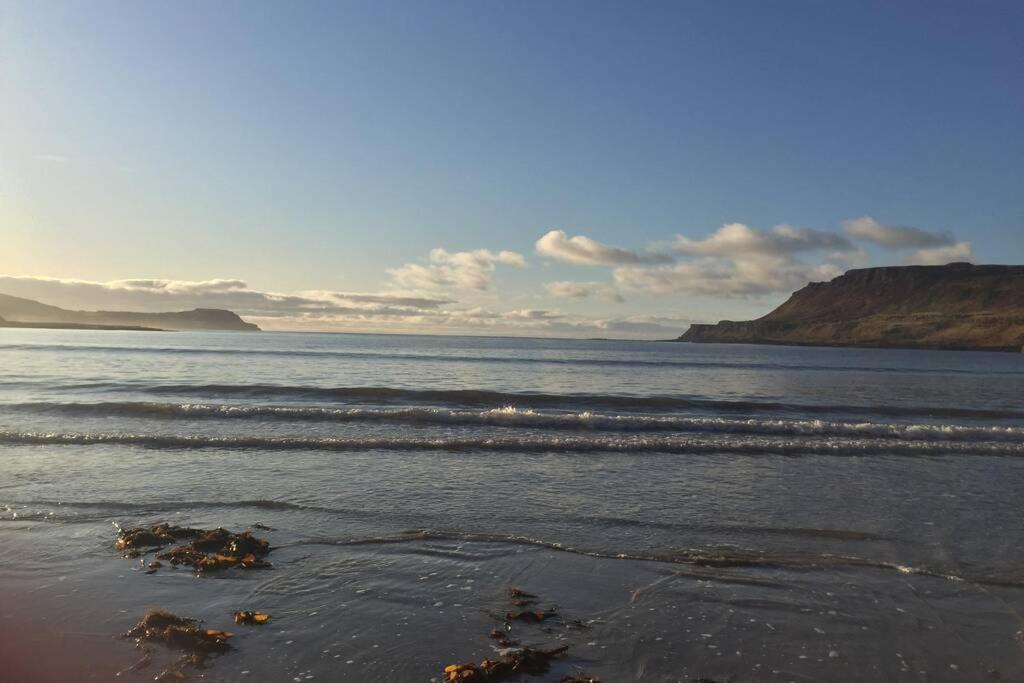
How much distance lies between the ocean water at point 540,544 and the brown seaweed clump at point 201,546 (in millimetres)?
246

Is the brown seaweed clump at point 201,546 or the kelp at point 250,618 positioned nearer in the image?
the kelp at point 250,618

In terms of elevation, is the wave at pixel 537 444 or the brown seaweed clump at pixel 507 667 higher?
the brown seaweed clump at pixel 507 667

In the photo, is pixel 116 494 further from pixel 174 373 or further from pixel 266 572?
pixel 174 373

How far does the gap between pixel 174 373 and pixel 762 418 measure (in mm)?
36739

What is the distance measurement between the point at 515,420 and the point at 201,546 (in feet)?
48.5

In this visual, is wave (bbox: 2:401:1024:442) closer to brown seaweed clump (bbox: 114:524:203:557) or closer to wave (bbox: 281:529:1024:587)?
wave (bbox: 281:529:1024:587)

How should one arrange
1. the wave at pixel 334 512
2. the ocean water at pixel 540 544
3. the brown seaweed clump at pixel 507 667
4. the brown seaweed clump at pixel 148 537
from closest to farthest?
1. the brown seaweed clump at pixel 507 667
2. the ocean water at pixel 540 544
3. the brown seaweed clump at pixel 148 537
4. the wave at pixel 334 512

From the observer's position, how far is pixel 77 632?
6062 millimetres

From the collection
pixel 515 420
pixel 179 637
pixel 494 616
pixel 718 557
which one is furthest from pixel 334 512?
pixel 515 420

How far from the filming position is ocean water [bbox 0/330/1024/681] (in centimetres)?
591

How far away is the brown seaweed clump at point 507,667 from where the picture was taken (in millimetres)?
5180

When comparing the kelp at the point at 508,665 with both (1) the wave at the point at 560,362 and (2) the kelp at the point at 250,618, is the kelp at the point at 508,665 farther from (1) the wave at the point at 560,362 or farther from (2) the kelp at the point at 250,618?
(1) the wave at the point at 560,362

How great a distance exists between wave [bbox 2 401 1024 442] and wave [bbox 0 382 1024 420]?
509 centimetres

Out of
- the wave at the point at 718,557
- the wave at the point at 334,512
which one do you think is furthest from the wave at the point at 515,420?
the wave at the point at 718,557
